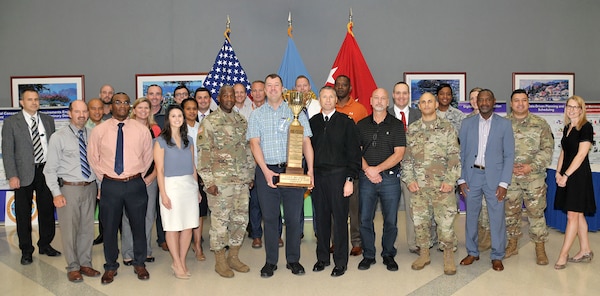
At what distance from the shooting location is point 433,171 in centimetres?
436

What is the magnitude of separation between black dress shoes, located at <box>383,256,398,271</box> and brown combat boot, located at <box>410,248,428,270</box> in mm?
175

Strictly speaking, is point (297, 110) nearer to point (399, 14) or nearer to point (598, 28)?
point (399, 14)

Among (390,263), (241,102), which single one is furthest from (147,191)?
(390,263)

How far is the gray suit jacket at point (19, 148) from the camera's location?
496 centimetres

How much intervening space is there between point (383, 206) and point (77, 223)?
9.09ft

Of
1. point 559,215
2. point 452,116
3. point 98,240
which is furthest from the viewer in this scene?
point 559,215

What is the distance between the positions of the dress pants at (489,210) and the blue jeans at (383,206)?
68 centimetres

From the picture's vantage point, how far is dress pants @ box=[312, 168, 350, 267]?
4344 mm

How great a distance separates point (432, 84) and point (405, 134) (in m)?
3.36

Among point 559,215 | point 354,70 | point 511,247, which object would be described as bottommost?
point 511,247

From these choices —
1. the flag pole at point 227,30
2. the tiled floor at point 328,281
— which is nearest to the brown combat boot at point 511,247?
the tiled floor at point 328,281

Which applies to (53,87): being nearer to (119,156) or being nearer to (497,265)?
(119,156)

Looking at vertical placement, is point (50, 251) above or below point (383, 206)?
below

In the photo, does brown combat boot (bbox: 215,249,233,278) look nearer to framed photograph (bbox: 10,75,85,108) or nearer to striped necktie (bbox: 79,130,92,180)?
striped necktie (bbox: 79,130,92,180)
